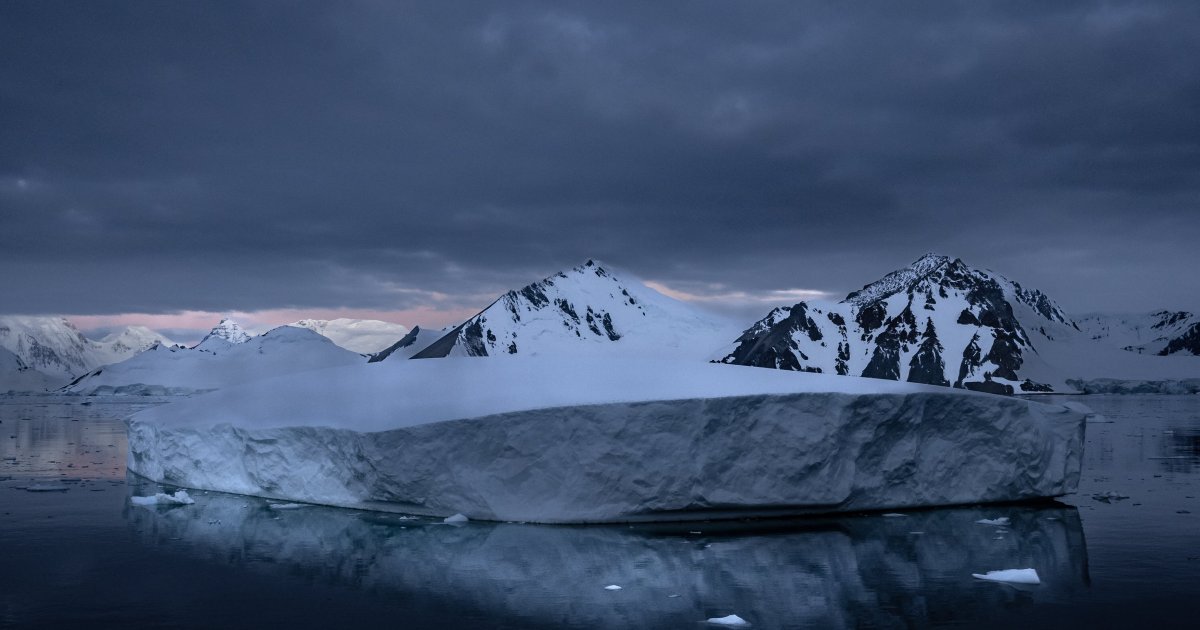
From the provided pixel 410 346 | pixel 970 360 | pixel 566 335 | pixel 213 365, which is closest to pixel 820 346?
pixel 970 360

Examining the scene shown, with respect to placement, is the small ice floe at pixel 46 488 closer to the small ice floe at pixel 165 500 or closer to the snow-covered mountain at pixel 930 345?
the small ice floe at pixel 165 500

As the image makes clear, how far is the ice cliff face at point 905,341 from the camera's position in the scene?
159250mm

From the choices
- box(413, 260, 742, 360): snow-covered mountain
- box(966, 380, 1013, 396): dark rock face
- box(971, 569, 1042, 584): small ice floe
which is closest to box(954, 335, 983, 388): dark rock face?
box(966, 380, 1013, 396): dark rock face

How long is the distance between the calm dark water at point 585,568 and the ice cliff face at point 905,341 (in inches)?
5600

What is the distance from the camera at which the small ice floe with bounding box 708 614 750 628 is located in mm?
7320

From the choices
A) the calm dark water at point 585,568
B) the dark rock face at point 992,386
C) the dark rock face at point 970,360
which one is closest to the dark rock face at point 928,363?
the dark rock face at point 970,360

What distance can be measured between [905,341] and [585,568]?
16867cm

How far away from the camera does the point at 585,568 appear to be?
Result: 9.78 metres

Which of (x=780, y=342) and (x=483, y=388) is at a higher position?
(x=780, y=342)

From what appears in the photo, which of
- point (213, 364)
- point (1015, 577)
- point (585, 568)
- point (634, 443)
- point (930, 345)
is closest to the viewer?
point (1015, 577)

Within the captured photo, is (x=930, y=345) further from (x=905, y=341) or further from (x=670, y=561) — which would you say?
(x=670, y=561)

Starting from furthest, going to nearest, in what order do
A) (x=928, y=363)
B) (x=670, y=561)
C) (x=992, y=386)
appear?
(x=928, y=363) → (x=992, y=386) → (x=670, y=561)

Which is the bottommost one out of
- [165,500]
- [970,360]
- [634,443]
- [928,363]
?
[165,500]

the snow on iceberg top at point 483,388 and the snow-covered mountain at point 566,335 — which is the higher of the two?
the snow-covered mountain at point 566,335
